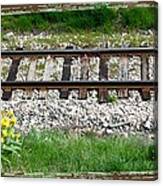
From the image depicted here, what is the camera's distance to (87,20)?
6.51 ft

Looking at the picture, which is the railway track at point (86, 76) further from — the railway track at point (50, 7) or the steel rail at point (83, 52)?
the railway track at point (50, 7)

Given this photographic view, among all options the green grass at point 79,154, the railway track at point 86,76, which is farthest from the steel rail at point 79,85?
the green grass at point 79,154

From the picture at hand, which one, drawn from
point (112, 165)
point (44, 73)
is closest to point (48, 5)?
point (44, 73)

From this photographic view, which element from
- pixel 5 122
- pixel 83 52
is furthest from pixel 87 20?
pixel 5 122

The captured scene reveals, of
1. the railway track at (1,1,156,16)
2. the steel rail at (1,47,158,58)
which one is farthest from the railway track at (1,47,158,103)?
the railway track at (1,1,156,16)

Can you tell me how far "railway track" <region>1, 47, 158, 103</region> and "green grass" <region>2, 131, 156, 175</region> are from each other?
13 cm

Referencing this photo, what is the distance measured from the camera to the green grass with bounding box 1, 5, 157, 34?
1943 mm

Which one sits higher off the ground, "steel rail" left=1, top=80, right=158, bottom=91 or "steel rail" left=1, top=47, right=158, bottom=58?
"steel rail" left=1, top=47, right=158, bottom=58

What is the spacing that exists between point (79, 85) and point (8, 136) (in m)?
0.26

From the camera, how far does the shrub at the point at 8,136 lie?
6.60 feet

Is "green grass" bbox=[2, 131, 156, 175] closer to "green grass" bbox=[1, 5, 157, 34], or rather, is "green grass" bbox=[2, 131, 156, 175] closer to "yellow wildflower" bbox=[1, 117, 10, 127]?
"yellow wildflower" bbox=[1, 117, 10, 127]

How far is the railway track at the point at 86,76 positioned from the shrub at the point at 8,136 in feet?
0.19

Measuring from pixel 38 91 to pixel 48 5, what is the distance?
0.26 meters

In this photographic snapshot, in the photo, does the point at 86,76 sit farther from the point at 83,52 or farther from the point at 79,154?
the point at 79,154
